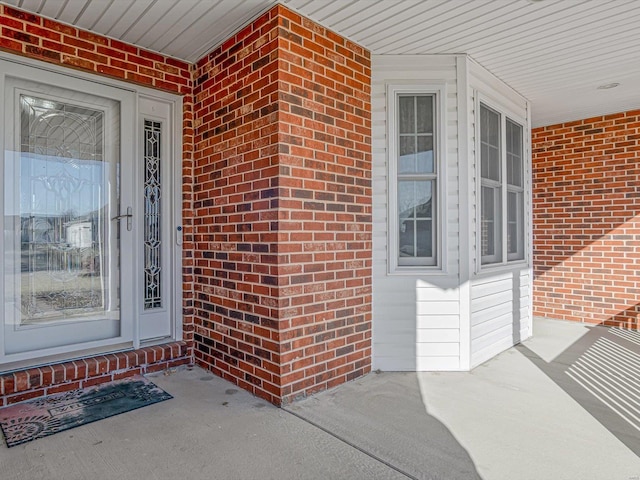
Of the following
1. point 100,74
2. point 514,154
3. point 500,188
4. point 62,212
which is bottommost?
point 62,212

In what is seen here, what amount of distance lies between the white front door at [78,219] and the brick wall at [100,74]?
13 centimetres

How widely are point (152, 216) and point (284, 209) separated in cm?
144

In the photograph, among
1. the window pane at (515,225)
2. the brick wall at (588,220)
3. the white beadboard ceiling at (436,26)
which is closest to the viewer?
the white beadboard ceiling at (436,26)

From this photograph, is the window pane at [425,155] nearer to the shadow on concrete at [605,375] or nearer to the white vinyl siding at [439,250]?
the white vinyl siding at [439,250]

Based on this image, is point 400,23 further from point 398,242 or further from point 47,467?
point 47,467

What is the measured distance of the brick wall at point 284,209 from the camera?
285 cm

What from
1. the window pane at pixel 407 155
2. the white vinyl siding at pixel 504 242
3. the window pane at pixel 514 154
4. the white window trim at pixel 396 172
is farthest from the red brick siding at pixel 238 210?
the window pane at pixel 514 154

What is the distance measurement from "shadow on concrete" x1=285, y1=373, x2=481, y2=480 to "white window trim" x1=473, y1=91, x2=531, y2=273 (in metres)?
1.45

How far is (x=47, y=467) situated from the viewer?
82.0 inches

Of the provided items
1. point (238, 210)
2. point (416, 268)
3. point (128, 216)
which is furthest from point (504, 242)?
point (128, 216)

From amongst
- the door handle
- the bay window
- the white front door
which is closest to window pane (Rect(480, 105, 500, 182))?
the bay window

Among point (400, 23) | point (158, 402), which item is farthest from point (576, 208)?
point (158, 402)

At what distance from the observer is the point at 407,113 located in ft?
11.9

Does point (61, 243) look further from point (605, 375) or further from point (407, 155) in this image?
point (605, 375)
